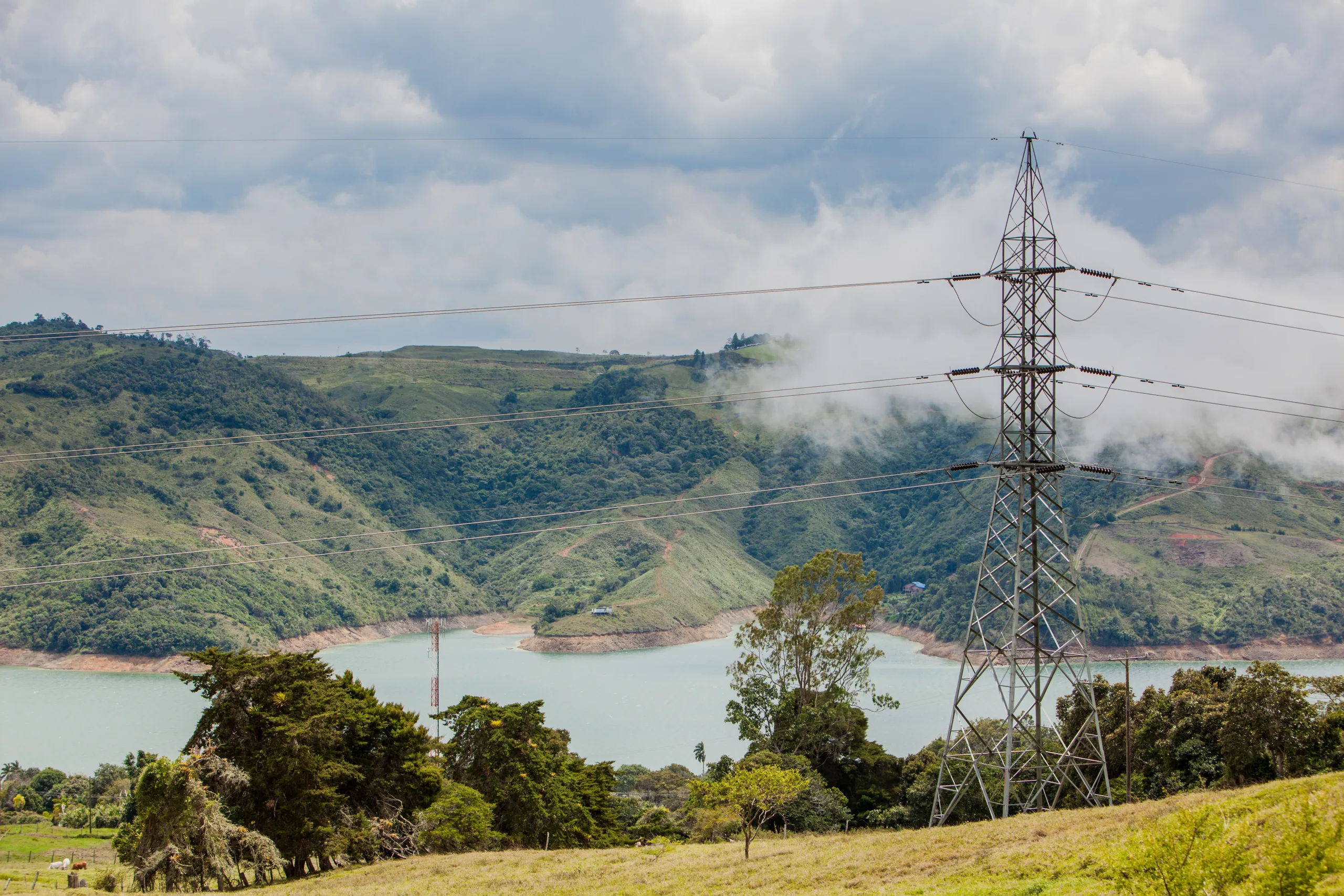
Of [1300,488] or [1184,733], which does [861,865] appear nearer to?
[1184,733]

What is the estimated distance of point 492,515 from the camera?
154m

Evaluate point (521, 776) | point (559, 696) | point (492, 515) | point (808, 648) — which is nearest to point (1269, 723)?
point (808, 648)

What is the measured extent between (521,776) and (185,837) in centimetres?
825

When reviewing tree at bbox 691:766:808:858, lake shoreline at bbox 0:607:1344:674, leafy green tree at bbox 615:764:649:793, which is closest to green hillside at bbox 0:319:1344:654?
lake shoreline at bbox 0:607:1344:674

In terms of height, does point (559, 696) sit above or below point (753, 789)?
below

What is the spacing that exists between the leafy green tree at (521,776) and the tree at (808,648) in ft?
29.1

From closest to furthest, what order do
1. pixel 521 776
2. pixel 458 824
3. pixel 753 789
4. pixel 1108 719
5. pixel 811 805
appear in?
pixel 753 789 → pixel 458 824 → pixel 521 776 → pixel 1108 719 → pixel 811 805

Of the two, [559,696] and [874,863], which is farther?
[559,696]

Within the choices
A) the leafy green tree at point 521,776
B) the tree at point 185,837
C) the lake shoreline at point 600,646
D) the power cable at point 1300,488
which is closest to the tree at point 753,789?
the leafy green tree at point 521,776

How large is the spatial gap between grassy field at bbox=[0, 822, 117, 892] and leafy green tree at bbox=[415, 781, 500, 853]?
7.18 m

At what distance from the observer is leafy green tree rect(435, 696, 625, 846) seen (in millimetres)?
25234

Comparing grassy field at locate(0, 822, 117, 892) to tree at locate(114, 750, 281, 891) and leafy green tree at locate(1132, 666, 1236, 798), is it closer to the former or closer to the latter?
tree at locate(114, 750, 281, 891)

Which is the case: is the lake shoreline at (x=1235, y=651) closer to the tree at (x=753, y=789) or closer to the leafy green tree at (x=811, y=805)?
the leafy green tree at (x=811, y=805)

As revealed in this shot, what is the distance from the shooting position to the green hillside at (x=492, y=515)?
90.9 meters
